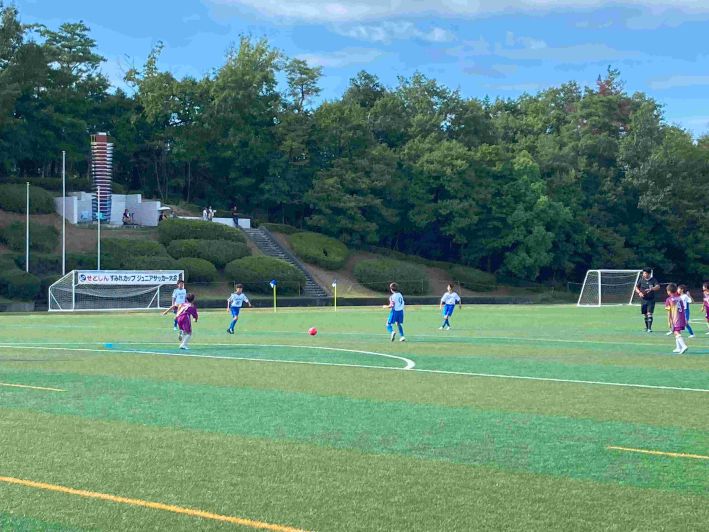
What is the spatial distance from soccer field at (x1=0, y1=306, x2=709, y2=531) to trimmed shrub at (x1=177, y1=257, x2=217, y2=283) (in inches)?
1498

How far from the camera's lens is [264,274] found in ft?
205

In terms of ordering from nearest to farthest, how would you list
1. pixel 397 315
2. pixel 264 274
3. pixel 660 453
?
1. pixel 660 453
2. pixel 397 315
3. pixel 264 274

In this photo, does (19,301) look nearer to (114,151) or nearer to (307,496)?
(114,151)

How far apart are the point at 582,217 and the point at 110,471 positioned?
235ft

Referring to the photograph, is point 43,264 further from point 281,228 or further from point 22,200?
point 281,228

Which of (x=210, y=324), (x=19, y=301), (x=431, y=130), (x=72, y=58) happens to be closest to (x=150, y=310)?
(x=19, y=301)

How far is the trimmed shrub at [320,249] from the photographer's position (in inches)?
2762

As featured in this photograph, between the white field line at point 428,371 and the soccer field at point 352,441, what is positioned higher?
the soccer field at point 352,441

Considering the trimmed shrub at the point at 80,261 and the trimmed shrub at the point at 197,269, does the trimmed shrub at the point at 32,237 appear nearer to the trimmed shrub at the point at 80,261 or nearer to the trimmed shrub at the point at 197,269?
the trimmed shrub at the point at 80,261

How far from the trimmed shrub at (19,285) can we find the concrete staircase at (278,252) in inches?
682

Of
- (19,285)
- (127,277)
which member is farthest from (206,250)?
(19,285)

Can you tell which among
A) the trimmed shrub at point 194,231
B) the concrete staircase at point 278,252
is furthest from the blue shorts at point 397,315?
the trimmed shrub at point 194,231

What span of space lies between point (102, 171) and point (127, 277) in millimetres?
15622

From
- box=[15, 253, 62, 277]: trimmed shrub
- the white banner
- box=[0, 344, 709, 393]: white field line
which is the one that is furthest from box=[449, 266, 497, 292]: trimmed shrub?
box=[0, 344, 709, 393]: white field line
